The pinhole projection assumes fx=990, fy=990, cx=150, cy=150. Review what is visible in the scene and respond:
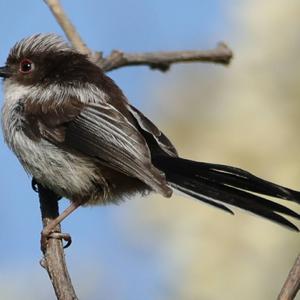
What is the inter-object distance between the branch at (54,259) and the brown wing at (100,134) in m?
0.32

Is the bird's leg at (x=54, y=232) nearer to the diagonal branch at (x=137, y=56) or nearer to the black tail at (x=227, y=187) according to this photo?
the black tail at (x=227, y=187)

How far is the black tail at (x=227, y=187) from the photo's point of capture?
4516 mm

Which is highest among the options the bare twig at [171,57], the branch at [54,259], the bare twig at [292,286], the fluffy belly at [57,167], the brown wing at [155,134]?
the bare twig at [171,57]

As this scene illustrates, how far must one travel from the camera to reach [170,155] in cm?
A: 516

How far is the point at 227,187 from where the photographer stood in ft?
15.6

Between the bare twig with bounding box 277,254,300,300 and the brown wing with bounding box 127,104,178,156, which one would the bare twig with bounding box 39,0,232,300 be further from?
the bare twig with bounding box 277,254,300,300

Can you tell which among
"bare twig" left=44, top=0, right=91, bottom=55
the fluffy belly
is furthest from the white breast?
"bare twig" left=44, top=0, right=91, bottom=55

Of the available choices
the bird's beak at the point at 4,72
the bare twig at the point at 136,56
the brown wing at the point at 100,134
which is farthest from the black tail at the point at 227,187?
the bird's beak at the point at 4,72

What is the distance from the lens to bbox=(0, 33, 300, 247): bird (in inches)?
186

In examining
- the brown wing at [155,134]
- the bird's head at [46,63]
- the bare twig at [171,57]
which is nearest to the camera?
the brown wing at [155,134]

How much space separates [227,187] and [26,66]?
1527 millimetres

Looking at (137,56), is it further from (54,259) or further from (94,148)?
(54,259)

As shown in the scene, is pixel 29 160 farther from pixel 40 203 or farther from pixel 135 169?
pixel 135 169

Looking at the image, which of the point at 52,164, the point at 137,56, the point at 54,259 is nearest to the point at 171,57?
the point at 137,56
